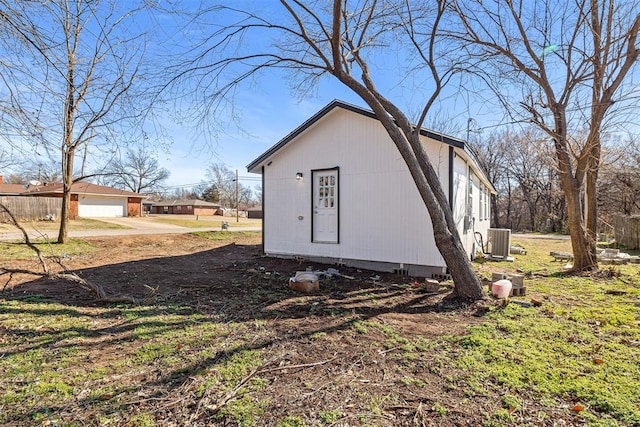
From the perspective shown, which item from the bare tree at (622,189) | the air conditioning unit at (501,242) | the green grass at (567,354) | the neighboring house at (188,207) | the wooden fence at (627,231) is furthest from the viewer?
the neighboring house at (188,207)

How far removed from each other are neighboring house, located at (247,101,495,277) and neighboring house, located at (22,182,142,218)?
23898 millimetres

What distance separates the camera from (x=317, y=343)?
3.53m

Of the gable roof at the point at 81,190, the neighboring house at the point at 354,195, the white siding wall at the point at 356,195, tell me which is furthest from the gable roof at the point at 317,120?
the gable roof at the point at 81,190

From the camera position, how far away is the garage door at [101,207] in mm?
28156

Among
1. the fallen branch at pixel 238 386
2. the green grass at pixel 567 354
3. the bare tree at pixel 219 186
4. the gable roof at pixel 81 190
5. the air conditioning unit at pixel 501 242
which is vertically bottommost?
the fallen branch at pixel 238 386

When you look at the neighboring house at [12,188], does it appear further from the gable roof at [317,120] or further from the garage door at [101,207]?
the gable roof at [317,120]

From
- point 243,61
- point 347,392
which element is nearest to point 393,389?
point 347,392

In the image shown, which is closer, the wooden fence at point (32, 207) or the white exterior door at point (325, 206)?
the white exterior door at point (325, 206)

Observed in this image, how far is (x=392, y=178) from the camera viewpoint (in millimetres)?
7508

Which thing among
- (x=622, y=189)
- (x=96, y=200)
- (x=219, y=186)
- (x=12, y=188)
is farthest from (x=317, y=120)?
(x=219, y=186)

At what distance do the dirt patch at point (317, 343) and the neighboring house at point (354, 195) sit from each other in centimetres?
77

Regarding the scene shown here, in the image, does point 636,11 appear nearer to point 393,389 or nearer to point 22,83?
point 393,389

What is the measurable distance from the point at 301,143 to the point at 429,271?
4597mm

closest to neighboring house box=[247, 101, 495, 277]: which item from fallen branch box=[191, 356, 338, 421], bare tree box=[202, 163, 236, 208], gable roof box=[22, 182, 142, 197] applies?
fallen branch box=[191, 356, 338, 421]
